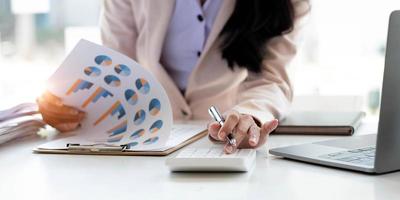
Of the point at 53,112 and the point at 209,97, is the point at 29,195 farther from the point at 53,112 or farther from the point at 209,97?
the point at 209,97

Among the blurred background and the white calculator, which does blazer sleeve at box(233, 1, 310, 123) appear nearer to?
the white calculator

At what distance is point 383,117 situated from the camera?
28.8 inches

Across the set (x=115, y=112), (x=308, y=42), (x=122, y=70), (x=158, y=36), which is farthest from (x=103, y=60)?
(x=308, y=42)

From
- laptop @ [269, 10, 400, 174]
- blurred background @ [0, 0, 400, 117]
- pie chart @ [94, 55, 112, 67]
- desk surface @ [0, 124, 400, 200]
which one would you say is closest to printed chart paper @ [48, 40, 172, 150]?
pie chart @ [94, 55, 112, 67]

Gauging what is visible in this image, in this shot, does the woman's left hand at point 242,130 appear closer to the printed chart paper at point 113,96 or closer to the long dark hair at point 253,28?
the printed chart paper at point 113,96

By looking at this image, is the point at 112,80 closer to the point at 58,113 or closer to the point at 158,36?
the point at 58,113

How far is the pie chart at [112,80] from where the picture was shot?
106cm

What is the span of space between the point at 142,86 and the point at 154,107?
0.13 feet

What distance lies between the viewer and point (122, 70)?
103 cm

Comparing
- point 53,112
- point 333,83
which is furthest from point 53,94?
point 333,83

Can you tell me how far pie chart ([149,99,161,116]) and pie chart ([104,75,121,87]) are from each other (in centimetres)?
7

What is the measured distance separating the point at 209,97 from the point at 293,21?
0.28 m

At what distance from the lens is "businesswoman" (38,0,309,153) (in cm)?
142

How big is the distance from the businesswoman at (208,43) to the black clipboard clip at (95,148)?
449 millimetres
